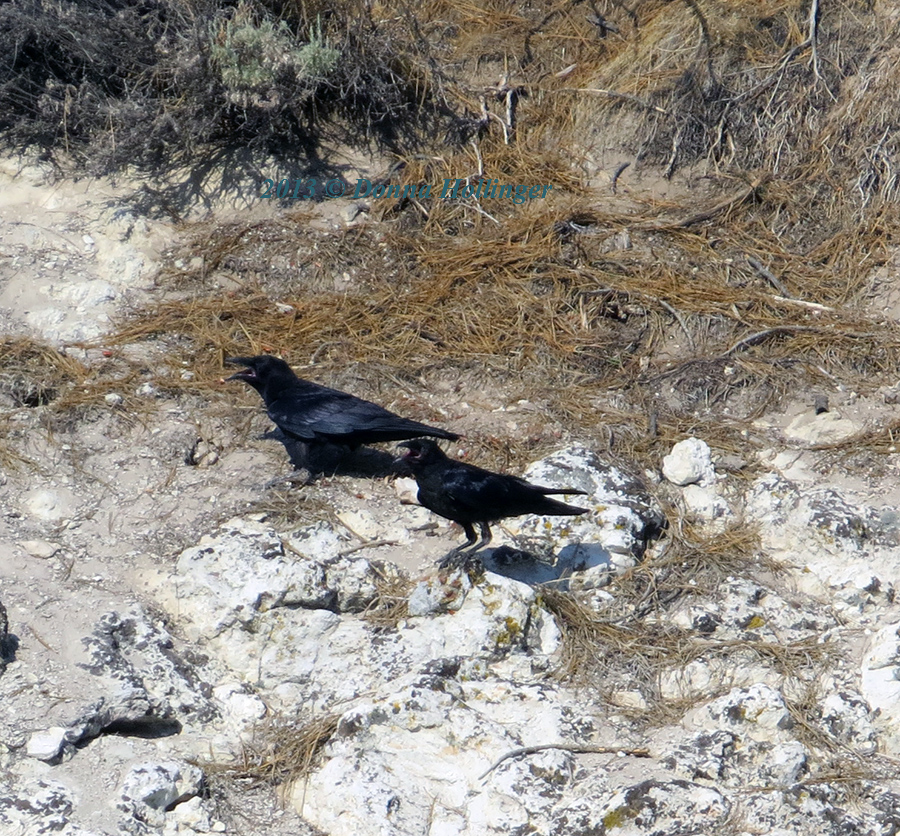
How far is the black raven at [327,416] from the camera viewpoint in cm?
577

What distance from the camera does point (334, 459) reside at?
19.4 feet

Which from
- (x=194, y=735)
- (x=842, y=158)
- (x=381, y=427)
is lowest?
(x=194, y=735)


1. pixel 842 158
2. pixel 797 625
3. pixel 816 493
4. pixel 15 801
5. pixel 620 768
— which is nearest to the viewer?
pixel 15 801

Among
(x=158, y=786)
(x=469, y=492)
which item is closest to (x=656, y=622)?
(x=469, y=492)

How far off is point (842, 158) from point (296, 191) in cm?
349

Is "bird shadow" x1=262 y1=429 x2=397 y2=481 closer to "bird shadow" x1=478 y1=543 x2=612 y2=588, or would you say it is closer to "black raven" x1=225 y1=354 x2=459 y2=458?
"black raven" x1=225 y1=354 x2=459 y2=458

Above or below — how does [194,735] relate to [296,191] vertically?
below

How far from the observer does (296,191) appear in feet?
25.4

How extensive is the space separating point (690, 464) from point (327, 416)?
5.99 ft

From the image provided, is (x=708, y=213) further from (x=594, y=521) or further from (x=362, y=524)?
(x=362, y=524)

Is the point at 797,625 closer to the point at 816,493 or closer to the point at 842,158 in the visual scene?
the point at 816,493

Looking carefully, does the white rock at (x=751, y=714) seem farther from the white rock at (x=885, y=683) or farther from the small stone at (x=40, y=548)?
the small stone at (x=40, y=548)

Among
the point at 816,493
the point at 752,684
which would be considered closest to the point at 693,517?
the point at 816,493

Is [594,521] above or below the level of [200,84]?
below
